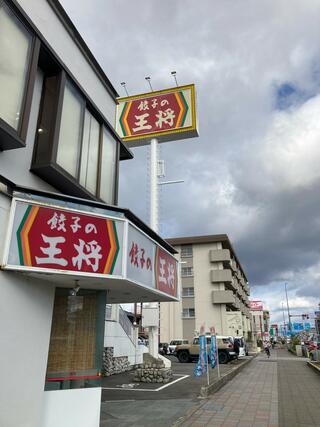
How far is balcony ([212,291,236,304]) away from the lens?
4122cm

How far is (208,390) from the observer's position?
1191cm

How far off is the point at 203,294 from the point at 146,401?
3276 cm

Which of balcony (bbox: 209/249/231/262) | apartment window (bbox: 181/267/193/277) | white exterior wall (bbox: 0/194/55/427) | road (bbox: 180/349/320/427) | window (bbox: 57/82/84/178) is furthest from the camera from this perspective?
apartment window (bbox: 181/267/193/277)

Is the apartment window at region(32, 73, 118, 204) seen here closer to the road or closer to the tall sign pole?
the road

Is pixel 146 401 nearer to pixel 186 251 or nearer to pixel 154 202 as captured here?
pixel 154 202

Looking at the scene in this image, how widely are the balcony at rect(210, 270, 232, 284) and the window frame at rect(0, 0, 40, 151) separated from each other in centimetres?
3867

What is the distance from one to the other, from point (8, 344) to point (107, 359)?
13586 millimetres

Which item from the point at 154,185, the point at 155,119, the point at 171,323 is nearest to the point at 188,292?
the point at 171,323

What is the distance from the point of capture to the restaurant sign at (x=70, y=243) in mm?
5688

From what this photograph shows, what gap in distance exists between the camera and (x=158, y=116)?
19109 mm

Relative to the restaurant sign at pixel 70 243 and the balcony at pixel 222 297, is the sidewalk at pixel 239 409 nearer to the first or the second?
the restaurant sign at pixel 70 243

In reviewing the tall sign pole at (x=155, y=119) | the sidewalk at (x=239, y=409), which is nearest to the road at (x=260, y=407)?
the sidewalk at (x=239, y=409)

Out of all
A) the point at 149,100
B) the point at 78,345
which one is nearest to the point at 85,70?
the point at 78,345

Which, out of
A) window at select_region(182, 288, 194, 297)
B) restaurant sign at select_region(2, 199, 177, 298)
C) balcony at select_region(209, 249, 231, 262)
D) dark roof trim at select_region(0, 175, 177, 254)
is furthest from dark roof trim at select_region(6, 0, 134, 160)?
window at select_region(182, 288, 194, 297)
